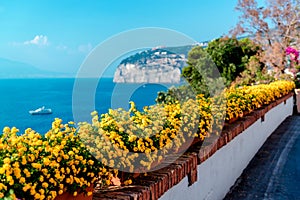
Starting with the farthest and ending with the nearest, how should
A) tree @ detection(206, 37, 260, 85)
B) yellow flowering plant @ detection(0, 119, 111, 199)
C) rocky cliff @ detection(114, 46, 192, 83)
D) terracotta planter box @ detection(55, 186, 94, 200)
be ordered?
tree @ detection(206, 37, 260, 85), rocky cliff @ detection(114, 46, 192, 83), terracotta planter box @ detection(55, 186, 94, 200), yellow flowering plant @ detection(0, 119, 111, 199)

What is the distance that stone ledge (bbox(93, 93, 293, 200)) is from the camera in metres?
2.06

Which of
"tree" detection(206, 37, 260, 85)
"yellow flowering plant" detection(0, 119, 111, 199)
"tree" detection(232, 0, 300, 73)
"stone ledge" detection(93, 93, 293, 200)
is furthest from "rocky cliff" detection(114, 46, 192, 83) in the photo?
"tree" detection(206, 37, 260, 85)

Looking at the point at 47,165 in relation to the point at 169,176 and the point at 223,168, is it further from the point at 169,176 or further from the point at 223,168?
the point at 223,168

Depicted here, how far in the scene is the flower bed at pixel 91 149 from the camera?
1.56 meters

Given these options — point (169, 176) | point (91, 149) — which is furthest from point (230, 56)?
point (91, 149)

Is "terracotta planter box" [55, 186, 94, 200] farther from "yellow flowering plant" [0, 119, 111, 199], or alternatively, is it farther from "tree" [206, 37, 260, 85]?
"tree" [206, 37, 260, 85]

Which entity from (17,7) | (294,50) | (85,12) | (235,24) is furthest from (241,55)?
(17,7)

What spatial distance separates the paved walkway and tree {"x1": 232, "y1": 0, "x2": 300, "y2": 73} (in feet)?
28.9

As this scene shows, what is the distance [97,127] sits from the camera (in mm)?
2322

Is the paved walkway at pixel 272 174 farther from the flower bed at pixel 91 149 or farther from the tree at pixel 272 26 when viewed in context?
the tree at pixel 272 26

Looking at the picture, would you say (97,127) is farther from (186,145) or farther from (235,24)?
(235,24)

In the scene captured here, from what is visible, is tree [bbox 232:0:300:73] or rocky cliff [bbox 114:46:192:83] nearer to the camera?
rocky cliff [bbox 114:46:192:83]

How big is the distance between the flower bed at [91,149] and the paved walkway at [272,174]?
1.26 meters

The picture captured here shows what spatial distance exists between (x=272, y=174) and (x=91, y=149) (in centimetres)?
350
